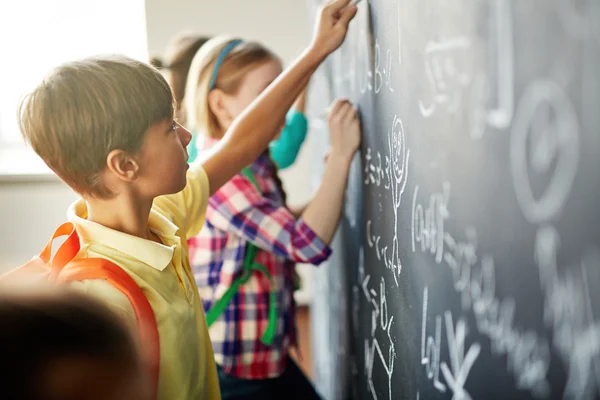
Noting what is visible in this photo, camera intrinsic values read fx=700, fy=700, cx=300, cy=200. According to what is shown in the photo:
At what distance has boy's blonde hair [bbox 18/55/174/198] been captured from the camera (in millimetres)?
892

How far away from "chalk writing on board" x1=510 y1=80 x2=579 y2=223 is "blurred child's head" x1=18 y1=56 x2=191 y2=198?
21.4 inches

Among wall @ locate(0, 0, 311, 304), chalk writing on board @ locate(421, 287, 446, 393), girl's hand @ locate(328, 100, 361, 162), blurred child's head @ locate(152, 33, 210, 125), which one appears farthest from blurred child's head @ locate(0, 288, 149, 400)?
wall @ locate(0, 0, 311, 304)

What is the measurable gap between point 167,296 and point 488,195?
1.60ft

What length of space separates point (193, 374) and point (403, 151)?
1.37ft

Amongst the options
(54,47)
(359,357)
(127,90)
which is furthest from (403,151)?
(54,47)

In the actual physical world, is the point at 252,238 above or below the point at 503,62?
below

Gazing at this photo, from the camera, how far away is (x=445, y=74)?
72 cm

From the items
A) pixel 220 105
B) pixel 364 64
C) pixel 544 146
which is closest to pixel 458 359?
pixel 544 146

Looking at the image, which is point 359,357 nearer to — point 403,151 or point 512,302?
point 403,151

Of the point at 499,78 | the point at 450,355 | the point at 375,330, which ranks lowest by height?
the point at 375,330

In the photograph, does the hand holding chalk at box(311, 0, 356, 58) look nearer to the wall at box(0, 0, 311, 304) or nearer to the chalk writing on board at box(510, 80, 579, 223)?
the chalk writing on board at box(510, 80, 579, 223)

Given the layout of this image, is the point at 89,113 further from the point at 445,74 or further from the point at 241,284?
the point at 241,284

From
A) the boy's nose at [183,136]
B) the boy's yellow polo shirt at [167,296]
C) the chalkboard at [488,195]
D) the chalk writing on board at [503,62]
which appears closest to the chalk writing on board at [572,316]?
the chalkboard at [488,195]

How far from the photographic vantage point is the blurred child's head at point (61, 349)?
0.42 metres
